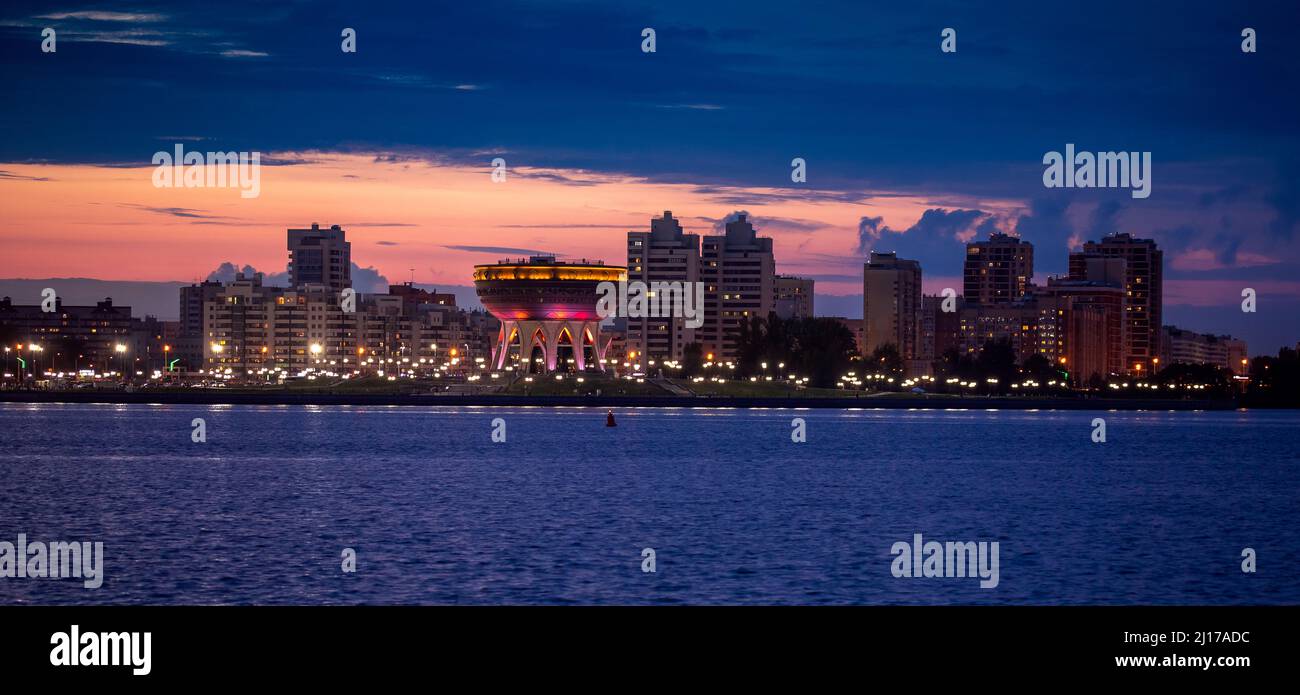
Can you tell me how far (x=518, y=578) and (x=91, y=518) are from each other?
79.7ft

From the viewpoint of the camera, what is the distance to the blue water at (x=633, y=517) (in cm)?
3794

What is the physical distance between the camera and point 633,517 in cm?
5722

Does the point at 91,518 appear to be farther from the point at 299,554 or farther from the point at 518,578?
the point at 518,578

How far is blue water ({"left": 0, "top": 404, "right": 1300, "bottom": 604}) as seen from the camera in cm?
→ 3794

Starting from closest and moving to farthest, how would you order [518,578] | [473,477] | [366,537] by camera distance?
[518,578]
[366,537]
[473,477]
